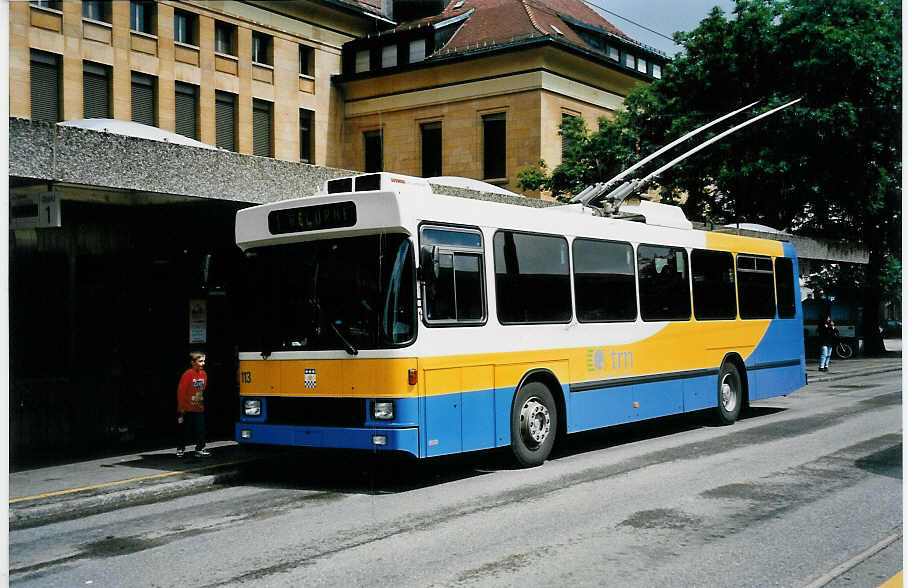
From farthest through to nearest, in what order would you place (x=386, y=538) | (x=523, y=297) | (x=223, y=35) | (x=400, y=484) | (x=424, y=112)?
(x=424, y=112) → (x=223, y=35) → (x=523, y=297) → (x=400, y=484) → (x=386, y=538)

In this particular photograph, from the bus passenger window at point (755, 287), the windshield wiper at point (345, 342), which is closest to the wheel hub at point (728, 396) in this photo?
the bus passenger window at point (755, 287)

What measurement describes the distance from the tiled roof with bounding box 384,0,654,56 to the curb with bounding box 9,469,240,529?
34.5m

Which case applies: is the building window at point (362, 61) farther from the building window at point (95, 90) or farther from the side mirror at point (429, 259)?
the side mirror at point (429, 259)

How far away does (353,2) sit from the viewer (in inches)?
1845

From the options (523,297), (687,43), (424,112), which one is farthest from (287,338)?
(424,112)

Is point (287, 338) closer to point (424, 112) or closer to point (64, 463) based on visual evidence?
point (64, 463)

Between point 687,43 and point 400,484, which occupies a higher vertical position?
point 687,43

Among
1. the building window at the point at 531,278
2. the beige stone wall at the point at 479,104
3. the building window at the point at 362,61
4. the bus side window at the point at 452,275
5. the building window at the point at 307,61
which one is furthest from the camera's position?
the building window at the point at 362,61

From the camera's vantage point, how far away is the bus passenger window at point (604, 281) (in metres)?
12.2

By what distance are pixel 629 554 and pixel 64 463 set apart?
8.09 metres

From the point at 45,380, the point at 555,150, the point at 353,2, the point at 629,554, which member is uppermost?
the point at 353,2

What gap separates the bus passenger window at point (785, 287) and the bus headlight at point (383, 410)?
9684 mm

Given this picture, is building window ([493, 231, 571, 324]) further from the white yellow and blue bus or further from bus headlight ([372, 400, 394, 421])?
bus headlight ([372, 400, 394, 421])

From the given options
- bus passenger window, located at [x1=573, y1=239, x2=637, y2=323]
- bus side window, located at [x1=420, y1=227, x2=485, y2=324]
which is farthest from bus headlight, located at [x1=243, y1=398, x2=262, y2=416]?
bus passenger window, located at [x1=573, y1=239, x2=637, y2=323]
